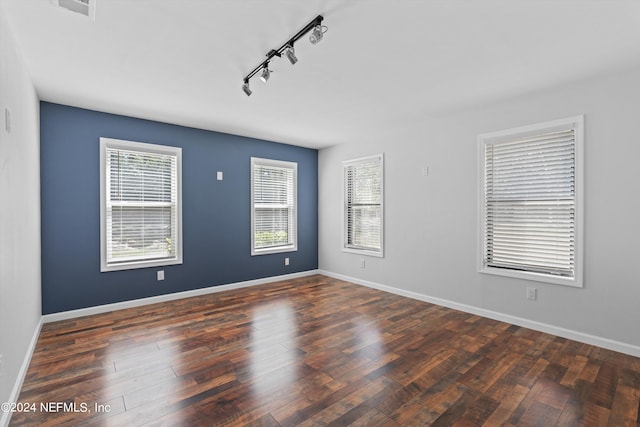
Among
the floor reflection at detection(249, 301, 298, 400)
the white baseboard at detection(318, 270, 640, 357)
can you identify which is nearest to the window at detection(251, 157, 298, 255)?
the floor reflection at detection(249, 301, 298, 400)

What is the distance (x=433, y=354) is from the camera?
108 inches

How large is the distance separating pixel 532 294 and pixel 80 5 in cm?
456

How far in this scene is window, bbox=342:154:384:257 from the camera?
16.7 ft

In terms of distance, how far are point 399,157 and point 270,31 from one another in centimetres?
299

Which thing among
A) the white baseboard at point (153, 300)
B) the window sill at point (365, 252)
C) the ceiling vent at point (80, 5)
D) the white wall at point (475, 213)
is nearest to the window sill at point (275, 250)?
the white baseboard at point (153, 300)

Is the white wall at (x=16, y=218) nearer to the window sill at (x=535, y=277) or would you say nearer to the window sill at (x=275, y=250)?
the window sill at (x=275, y=250)

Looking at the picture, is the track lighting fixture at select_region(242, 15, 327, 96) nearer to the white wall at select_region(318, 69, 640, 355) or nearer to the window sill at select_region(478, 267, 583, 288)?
the white wall at select_region(318, 69, 640, 355)

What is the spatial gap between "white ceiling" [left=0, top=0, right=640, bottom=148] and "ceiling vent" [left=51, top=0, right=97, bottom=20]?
0.17ft

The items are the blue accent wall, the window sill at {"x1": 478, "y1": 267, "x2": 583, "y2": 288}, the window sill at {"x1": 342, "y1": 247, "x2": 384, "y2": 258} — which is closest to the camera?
the window sill at {"x1": 478, "y1": 267, "x2": 583, "y2": 288}

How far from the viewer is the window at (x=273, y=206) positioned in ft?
17.5

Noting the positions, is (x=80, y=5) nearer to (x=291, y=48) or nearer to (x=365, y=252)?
(x=291, y=48)

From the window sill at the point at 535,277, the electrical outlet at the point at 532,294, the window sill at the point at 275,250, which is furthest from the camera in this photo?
the window sill at the point at 275,250

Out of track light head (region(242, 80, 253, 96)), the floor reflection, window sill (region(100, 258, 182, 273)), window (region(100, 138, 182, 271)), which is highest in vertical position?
track light head (region(242, 80, 253, 96))

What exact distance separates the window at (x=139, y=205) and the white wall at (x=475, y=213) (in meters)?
2.76
